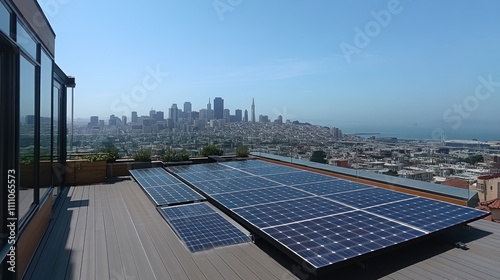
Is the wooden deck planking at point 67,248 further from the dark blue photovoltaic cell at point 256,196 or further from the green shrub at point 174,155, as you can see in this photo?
the green shrub at point 174,155

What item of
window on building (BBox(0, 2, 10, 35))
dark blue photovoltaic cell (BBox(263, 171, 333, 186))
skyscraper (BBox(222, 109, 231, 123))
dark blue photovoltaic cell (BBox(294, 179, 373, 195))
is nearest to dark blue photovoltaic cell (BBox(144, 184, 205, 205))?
dark blue photovoltaic cell (BBox(263, 171, 333, 186))

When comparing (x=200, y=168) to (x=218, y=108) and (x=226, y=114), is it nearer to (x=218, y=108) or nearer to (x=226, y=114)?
(x=226, y=114)

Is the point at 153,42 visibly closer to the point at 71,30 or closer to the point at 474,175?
the point at 71,30

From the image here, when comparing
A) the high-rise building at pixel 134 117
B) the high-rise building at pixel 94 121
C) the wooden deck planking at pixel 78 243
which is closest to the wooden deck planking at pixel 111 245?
the wooden deck planking at pixel 78 243

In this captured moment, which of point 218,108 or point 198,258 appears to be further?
point 218,108

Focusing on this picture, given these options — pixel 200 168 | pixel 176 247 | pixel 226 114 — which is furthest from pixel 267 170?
pixel 226 114
